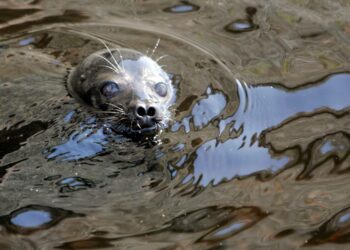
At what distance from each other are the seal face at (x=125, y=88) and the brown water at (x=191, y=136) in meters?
0.12

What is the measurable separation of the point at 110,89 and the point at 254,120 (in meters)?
1.09

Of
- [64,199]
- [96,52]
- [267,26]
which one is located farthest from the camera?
[267,26]

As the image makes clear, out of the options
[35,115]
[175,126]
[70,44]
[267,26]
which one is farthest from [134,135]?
[267,26]

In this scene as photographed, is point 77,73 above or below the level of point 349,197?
above

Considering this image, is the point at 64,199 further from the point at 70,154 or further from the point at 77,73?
the point at 77,73

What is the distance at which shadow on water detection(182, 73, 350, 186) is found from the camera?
487cm

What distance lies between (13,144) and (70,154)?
0.40 meters

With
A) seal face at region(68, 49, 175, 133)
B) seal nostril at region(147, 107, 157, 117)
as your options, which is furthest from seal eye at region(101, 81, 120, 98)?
seal nostril at region(147, 107, 157, 117)

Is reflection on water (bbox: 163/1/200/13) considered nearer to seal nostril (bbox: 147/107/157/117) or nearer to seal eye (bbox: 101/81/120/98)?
seal eye (bbox: 101/81/120/98)

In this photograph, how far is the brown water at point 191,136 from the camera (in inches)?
171

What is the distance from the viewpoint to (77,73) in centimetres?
600

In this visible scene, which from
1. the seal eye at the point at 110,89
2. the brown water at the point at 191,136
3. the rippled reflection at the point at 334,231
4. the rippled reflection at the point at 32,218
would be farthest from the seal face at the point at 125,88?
the rippled reflection at the point at 334,231

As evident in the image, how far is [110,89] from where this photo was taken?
5.62 metres

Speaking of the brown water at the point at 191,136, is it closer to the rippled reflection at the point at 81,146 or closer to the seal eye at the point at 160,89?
the rippled reflection at the point at 81,146
